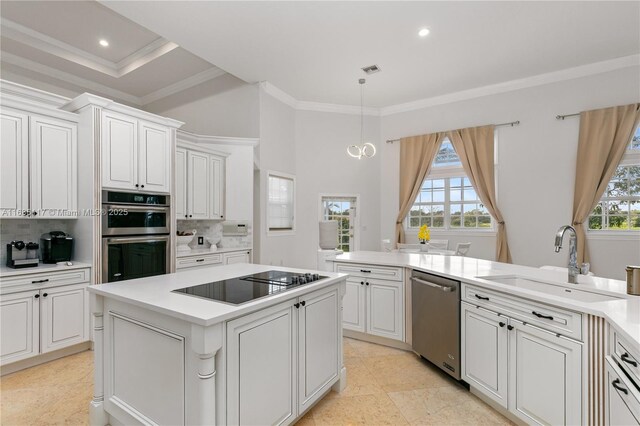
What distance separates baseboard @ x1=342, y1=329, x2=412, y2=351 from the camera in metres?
3.09

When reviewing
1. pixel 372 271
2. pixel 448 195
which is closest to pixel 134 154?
pixel 372 271

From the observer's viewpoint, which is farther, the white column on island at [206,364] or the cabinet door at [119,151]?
the cabinet door at [119,151]

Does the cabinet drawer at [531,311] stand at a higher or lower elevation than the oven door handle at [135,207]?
lower

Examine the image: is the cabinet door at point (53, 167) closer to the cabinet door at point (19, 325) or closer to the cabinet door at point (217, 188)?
the cabinet door at point (19, 325)

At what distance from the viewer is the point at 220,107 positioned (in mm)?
5430

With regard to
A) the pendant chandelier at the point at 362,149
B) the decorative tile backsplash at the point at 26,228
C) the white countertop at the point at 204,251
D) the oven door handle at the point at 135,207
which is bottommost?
the white countertop at the point at 204,251

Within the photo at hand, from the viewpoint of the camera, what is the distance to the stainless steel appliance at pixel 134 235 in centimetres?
318

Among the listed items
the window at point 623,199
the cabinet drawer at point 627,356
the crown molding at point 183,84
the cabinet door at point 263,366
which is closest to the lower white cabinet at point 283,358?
the cabinet door at point 263,366

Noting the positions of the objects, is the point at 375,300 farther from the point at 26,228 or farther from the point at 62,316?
the point at 26,228

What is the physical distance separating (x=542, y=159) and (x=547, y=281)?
3804 millimetres

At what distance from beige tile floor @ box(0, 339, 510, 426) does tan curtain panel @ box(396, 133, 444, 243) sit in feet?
12.1

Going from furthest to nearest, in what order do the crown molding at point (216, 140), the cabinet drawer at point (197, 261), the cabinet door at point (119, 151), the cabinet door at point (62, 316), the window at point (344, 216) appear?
1. the window at point (344, 216)
2. the crown molding at point (216, 140)
3. the cabinet drawer at point (197, 261)
4. the cabinet door at point (119, 151)
5. the cabinet door at point (62, 316)

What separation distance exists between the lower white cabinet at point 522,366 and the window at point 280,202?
3.76 meters

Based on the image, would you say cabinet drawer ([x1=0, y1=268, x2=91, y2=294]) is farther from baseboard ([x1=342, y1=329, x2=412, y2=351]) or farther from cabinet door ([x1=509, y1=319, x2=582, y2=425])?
cabinet door ([x1=509, y1=319, x2=582, y2=425])
